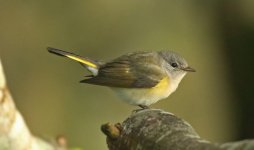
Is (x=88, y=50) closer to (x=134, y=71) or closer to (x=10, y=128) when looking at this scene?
(x=134, y=71)

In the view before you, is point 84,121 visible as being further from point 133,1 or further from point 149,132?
point 149,132

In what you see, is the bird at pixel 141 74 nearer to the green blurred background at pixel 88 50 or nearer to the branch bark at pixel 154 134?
the branch bark at pixel 154 134

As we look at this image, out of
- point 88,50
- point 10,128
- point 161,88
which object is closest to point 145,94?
point 161,88

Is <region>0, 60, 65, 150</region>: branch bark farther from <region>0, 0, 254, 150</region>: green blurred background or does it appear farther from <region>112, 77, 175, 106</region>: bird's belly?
<region>0, 0, 254, 150</region>: green blurred background

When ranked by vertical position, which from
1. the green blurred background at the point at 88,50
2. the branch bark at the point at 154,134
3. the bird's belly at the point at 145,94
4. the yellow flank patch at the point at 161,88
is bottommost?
the green blurred background at the point at 88,50

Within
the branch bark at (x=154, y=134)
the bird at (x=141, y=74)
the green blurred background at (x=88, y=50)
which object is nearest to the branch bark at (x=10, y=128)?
the branch bark at (x=154, y=134)
